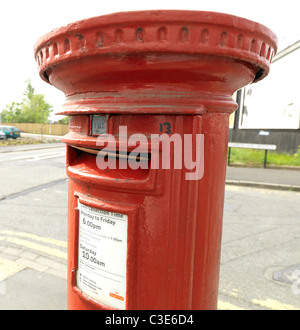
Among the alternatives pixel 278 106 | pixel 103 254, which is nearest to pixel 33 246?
pixel 103 254

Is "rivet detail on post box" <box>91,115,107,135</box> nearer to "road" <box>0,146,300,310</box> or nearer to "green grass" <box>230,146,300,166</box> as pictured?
"road" <box>0,146,300,310</box>

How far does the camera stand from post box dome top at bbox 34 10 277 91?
813 mm

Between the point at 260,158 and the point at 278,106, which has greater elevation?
the point at 278,106

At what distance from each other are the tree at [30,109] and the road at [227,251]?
46.8 m

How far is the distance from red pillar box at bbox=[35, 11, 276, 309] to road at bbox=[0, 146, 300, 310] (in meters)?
1.73

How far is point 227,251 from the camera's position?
3.64 m

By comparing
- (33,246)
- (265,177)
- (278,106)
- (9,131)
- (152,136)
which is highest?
(278,106)

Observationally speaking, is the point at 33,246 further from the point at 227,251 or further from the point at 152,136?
the point at 152,136

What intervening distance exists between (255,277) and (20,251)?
2654 mm

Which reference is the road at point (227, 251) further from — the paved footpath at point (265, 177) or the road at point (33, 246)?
the paved footpath at point (265, 177)

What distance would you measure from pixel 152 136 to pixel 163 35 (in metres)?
0.30

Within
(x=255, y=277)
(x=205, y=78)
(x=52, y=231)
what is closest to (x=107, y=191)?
(x=205, y=78)

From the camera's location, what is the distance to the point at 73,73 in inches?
39.9
